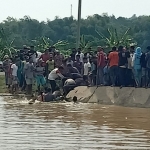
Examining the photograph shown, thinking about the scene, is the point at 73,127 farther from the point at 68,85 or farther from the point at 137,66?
the point at 68,85

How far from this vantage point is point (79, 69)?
22156 millimetres

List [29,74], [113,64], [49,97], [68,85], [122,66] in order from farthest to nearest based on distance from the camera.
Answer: [29,74], [68,85], [49,97], [113,64], [122,66]

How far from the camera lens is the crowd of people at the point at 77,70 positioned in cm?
1836

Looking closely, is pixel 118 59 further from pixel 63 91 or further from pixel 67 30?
pixel 67 30

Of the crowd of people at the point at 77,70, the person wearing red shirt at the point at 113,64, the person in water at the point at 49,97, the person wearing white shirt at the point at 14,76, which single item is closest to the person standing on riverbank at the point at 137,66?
the crowd of people at the point at 77,70

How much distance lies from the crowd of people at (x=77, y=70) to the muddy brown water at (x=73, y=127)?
1.88 meters

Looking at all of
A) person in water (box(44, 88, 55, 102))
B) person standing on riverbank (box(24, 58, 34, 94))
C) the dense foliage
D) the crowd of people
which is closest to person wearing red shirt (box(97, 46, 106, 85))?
the crowd of people

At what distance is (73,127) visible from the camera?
1191 cm

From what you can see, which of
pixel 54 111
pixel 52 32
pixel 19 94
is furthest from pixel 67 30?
pixel 54 111

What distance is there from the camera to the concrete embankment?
17.3m

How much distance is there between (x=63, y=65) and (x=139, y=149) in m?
12.1

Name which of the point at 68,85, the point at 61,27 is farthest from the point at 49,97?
the point at 61,27

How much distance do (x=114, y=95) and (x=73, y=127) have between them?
6.45m

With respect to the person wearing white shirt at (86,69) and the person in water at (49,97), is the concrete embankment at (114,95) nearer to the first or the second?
the person in water at (49,97)
